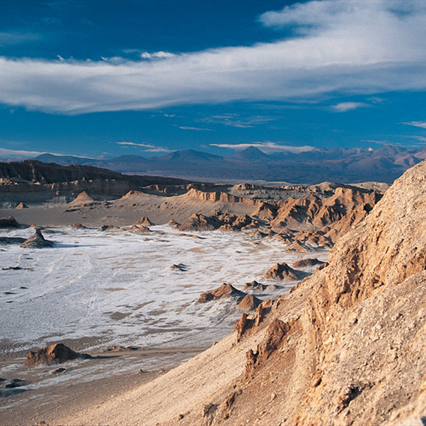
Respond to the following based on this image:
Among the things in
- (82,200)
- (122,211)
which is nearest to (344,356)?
(122,211)

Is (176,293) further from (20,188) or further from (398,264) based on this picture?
(20,188)

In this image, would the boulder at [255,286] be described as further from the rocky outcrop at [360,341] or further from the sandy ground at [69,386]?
the rocky outcrop at [360,341]

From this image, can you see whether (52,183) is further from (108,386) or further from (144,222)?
(108,386)

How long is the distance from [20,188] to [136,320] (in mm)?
40828

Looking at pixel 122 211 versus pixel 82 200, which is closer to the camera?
pixel 122 211

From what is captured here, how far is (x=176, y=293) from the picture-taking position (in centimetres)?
1748

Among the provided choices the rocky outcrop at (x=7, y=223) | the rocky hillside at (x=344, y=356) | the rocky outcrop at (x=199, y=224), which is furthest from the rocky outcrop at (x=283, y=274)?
the rocky outcrop at (x=7, y=223)

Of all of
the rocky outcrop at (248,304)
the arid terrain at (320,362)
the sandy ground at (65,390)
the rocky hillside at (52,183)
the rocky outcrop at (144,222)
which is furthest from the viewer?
the rocky hillside at (52,183)

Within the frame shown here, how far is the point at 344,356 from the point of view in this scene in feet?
11.5

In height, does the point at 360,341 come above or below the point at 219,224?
above

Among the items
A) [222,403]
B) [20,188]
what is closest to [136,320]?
[222,403]

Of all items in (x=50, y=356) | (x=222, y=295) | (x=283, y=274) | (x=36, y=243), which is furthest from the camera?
(x=36, y=243)

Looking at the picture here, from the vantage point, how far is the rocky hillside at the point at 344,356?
9.73 ft

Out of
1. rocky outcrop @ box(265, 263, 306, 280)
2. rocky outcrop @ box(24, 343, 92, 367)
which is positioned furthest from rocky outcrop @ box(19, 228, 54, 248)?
rocky outcrop @ box(24, 343, 92, 367)
